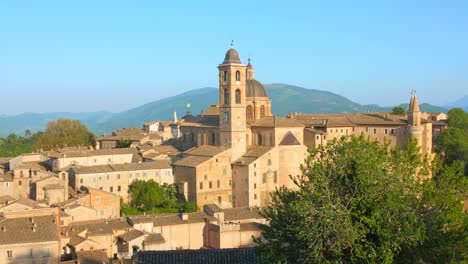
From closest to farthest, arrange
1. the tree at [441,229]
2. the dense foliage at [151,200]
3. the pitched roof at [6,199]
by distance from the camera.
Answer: the tree at [441,229] → the pitched roof at [6,199] → the dense foliage at [151,200]

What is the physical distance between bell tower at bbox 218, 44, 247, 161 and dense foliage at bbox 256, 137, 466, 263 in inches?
1340

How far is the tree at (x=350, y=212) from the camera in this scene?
16.1m

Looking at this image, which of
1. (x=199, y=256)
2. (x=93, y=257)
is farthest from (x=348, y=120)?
(x=199, y=256)

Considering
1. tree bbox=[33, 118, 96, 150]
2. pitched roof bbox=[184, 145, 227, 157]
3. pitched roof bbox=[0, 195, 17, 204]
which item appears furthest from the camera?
tree bbox=[33, 118, 96, 150]

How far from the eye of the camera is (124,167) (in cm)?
5000

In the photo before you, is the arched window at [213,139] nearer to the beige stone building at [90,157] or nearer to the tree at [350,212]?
the beige stone building at [90,157]

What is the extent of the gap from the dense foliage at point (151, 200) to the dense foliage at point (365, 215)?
96.9 ft

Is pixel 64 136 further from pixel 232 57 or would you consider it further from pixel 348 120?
pixel 348 120

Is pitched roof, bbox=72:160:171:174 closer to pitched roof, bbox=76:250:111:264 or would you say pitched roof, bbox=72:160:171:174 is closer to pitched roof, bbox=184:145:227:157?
pitched roof, bbox=184:145:227:157

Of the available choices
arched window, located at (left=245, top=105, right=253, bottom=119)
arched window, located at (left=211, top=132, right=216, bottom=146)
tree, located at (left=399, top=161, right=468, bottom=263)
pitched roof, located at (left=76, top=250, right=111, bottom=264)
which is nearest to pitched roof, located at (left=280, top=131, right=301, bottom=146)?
arched window, located at (left=211, top=132, right=216, bottom=146)

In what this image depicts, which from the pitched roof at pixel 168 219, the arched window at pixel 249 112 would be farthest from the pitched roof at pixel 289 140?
the pitched roof at pixel 168 219

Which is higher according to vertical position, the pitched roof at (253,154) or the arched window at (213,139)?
the arched window at (213,139)

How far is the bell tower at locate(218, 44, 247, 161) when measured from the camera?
2066 inches

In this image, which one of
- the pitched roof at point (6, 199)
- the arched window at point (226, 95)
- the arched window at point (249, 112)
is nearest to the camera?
the pitched roof at point (6, 199)
